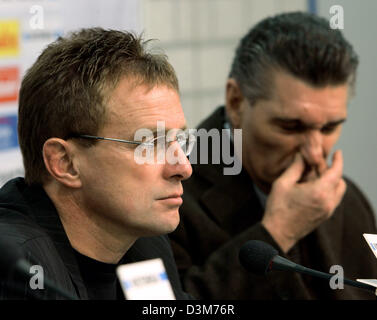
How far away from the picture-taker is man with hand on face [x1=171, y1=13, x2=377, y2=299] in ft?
5.50

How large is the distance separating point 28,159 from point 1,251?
590 millimetres

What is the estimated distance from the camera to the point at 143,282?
866 millimetres

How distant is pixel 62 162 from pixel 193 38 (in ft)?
5.89

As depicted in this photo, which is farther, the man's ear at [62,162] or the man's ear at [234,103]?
the man's ear at [234,103]

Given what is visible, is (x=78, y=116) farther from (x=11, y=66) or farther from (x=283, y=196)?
(x=11, y=66)

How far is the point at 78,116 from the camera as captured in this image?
1214mm

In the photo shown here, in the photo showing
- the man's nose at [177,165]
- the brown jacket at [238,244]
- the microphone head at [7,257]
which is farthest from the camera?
the brown jacket at [238,244]

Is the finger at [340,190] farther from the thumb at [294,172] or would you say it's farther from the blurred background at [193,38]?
the blurred background at [193,38]

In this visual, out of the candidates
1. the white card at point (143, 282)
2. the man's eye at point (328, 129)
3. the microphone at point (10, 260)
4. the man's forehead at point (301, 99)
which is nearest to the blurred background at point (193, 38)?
the man's forehead at point (301, 99)

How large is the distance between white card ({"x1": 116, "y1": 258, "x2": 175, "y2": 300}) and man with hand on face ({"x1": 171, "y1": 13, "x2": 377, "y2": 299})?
71 centimetres

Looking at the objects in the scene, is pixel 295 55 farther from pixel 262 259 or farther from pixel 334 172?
pixel 262 259

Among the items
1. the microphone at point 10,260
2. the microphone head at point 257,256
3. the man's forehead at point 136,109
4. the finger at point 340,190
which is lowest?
the finger at point 340,190

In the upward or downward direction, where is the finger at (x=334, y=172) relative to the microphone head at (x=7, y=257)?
downward

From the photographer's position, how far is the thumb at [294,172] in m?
1.71
